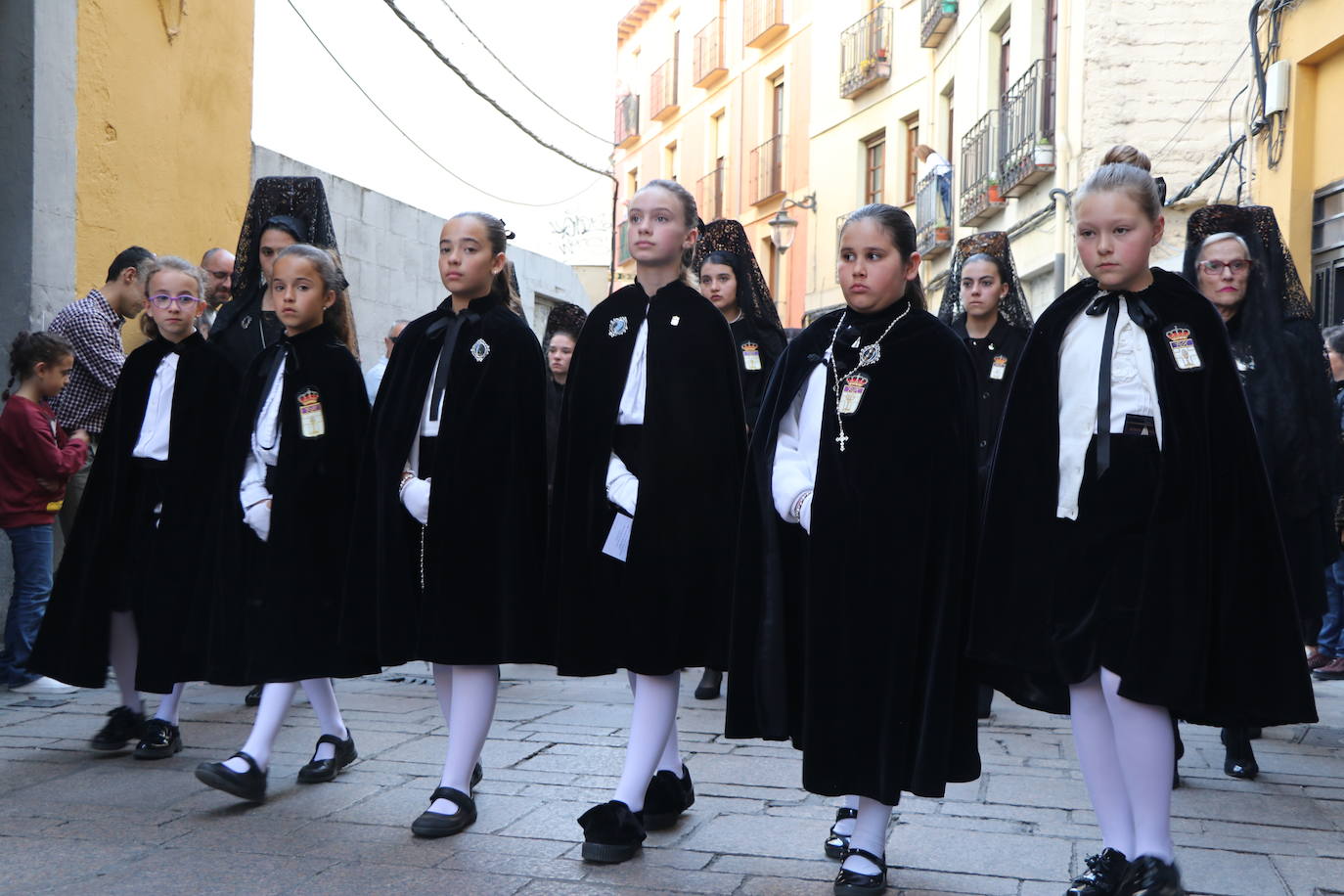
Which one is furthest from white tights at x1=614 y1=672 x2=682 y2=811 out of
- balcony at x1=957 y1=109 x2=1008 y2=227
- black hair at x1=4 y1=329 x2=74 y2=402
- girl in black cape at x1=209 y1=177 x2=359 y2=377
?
balcony at x1=957 y1=109 x2=1008 y2=227

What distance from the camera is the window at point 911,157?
78.3ft

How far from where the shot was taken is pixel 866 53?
2494 centimetres

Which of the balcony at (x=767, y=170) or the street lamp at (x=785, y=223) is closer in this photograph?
the street lamp at (x=785, y=223)

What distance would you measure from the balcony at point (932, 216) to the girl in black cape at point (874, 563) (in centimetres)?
1678

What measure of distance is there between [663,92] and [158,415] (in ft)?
105

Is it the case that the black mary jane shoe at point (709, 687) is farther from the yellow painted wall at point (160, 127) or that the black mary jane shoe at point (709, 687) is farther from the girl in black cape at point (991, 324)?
the yellow painted wall at point (160, 127)

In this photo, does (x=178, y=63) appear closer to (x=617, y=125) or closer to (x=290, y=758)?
(x=290, y=758)

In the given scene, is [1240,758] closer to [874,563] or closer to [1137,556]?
[1137,556]

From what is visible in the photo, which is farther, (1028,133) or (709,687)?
(1028,133)

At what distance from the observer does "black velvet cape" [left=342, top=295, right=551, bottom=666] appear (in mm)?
4621

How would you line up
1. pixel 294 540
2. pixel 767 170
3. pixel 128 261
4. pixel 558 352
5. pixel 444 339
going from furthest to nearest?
pixel 767 170
pixel 558 352
pixel 128 261
pixel 294 540
pixel 444 339

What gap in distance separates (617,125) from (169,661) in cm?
3649

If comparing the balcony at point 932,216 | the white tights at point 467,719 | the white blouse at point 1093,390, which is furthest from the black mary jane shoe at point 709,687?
the balcony at point 932,216

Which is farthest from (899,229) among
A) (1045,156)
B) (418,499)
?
(1045,156)
